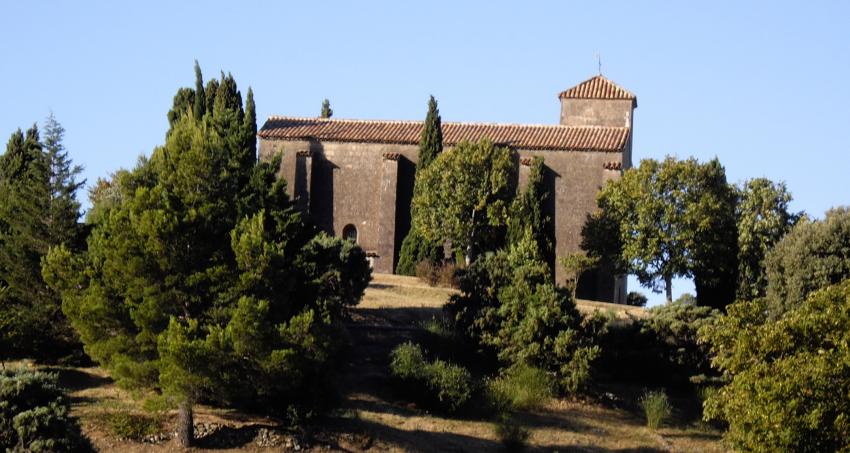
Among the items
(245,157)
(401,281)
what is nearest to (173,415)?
(245,157)

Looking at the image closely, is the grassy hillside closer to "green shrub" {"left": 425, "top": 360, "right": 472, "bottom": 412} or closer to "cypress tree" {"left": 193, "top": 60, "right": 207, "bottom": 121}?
"green shrub" {"left": 425, "top": 360, "right": 472, "bottom": 412}

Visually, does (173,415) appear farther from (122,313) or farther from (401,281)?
(401,281)

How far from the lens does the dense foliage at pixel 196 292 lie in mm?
35219

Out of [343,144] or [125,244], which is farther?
[343,144]

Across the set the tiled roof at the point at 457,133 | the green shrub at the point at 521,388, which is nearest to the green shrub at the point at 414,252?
the tiled roof at the point at 457,133

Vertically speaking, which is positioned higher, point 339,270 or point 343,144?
point 343,144

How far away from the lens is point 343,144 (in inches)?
2640

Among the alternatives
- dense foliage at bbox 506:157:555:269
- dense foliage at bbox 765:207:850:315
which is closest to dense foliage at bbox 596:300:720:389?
dense foliage at bbox 765:207:850:315

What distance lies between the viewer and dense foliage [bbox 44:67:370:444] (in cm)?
3522

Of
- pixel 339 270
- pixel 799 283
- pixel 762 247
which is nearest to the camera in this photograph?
pixel 339 270

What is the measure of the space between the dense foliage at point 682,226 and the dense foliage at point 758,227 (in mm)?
549

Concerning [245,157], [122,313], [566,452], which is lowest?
[566,452]

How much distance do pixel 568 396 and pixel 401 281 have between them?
14655 mm

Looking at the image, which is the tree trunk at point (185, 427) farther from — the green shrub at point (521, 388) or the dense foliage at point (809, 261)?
the dense foliage at point (809, 261)
